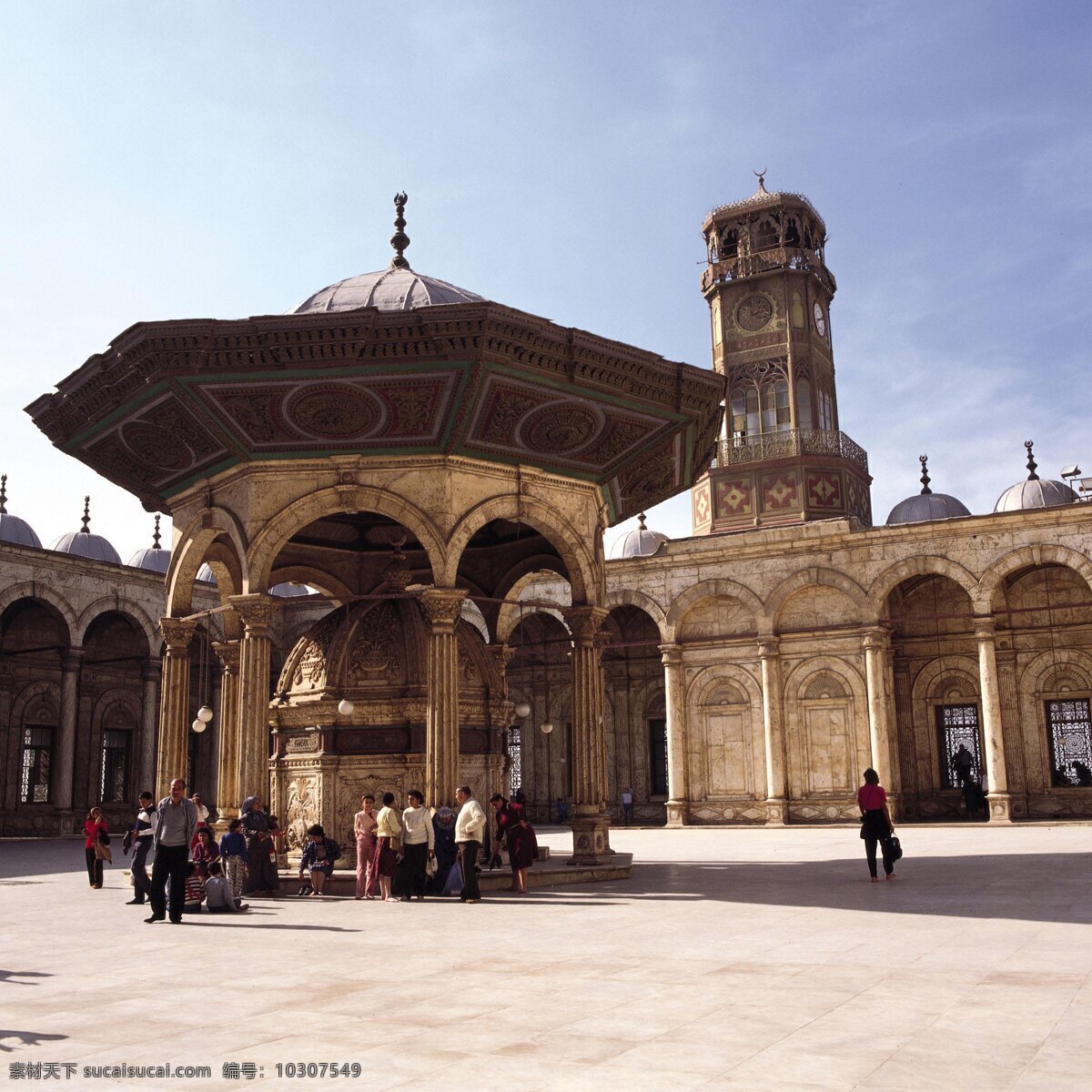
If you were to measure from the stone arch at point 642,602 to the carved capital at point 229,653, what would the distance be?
1506cm

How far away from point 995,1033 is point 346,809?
9.30 m

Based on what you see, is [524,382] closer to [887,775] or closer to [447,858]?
[447,858]

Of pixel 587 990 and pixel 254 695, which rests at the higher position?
pixel 254 695

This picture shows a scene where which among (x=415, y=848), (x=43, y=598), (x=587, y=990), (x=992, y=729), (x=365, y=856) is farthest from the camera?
(x=43, y=598)

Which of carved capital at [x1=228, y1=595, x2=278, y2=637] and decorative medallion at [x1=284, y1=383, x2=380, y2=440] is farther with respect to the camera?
carved capital at [x1=228, y1=595, x2=278, y2=637]

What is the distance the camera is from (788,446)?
31625 mm

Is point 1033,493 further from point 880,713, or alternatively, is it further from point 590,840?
point 590,840

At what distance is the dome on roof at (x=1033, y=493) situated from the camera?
1207 inches

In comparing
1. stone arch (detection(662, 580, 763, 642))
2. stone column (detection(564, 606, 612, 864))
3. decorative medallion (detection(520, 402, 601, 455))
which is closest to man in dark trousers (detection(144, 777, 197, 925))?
stone column (detection(564, 606, 612, 864))

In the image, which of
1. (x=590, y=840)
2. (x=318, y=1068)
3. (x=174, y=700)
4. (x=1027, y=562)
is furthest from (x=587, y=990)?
(x=1027, y=562)

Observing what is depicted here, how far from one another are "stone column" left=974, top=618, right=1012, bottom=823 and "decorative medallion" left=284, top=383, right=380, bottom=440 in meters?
17.9

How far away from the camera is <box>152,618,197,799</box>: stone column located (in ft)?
44.5

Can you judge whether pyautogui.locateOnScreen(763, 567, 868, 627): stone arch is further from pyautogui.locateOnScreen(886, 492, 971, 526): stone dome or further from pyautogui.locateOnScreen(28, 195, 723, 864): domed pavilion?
pyautogui.locateOnScreen(28, 195, 723, 864): domed pavilion

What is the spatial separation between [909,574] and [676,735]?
22.8ft
